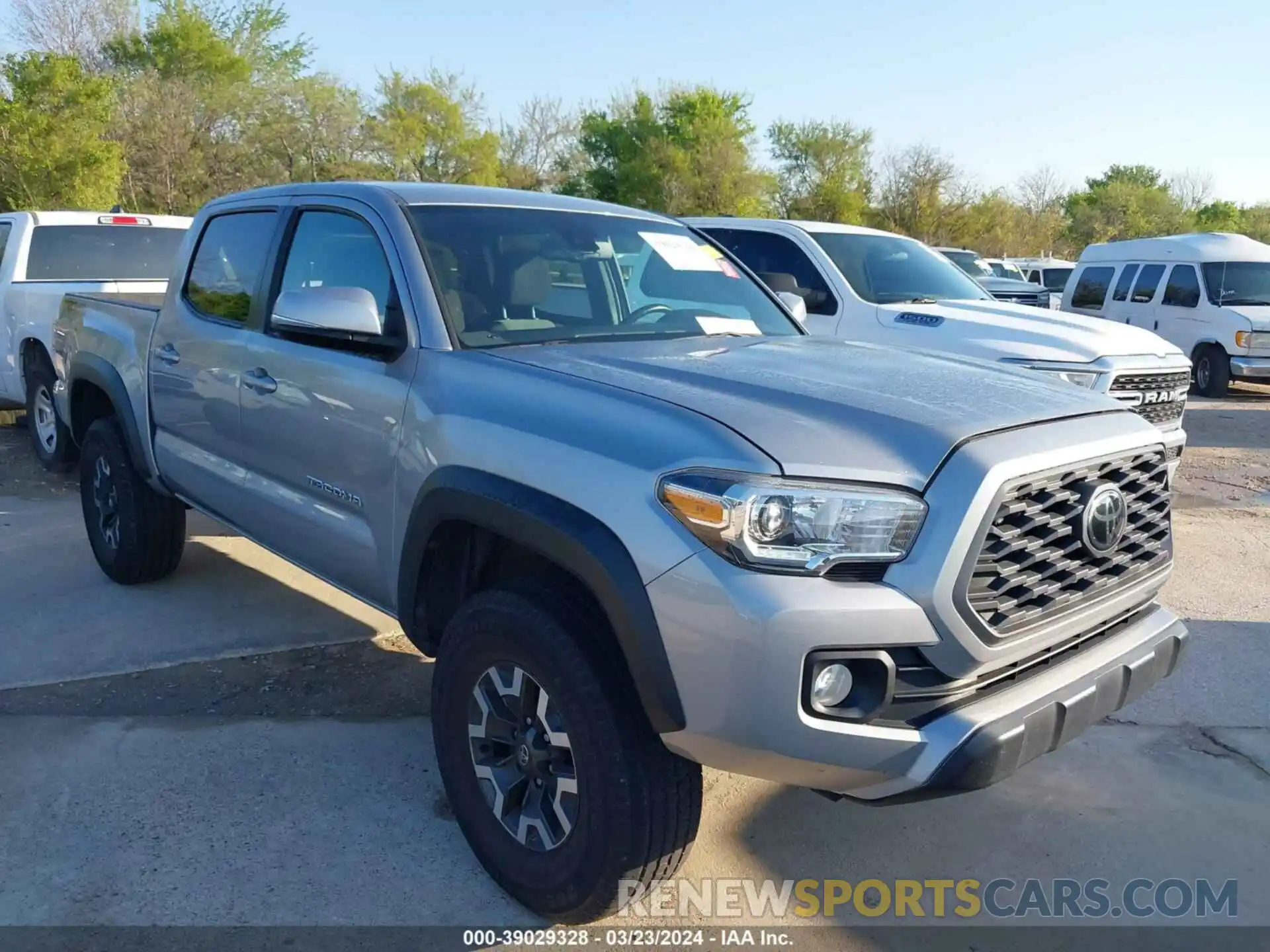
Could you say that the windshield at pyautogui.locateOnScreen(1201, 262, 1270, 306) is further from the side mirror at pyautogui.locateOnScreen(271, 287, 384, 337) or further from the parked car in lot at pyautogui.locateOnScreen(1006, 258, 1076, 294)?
the side mirror at pyautogui.locateOnScreen(271, 287, 384, 337)

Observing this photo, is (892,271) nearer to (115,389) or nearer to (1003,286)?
(115,389)

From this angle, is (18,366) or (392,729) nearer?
(392,729)

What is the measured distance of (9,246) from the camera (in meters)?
8.02

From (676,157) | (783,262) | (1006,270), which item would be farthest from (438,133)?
(783,262)

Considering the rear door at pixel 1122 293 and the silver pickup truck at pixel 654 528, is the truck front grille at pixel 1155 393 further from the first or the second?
the rear door at pixel 1122 293

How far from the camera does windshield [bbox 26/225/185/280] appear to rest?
7.97m

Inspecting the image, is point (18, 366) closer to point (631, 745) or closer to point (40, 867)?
point (40, 867)

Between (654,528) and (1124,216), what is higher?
(1124,216)

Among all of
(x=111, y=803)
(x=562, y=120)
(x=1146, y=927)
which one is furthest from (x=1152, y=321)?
(x=562, y=120)

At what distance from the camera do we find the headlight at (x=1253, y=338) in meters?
13.0

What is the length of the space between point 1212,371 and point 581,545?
13618mm

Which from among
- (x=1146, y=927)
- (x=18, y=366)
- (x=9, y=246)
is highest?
(x=9, y=246)

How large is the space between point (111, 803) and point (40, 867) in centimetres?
34

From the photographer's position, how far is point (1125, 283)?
15.1 m
